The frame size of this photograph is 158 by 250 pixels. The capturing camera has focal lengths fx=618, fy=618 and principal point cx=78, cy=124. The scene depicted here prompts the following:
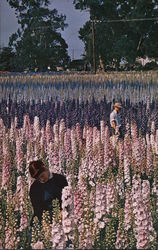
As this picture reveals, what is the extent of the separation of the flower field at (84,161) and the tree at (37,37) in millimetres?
29843

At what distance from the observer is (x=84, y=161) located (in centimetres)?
848

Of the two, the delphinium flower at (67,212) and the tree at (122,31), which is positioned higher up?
the tree at (122,31)

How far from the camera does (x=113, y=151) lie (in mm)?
9758

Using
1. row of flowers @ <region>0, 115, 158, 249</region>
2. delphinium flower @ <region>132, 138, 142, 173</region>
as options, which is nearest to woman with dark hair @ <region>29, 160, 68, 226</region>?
row of flowers @ <region>0, 115, 158, 249</region>

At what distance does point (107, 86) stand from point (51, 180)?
40.2 feet

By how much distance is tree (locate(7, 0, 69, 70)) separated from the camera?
5069cm

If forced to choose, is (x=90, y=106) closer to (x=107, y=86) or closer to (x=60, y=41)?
(x=107, y=86)

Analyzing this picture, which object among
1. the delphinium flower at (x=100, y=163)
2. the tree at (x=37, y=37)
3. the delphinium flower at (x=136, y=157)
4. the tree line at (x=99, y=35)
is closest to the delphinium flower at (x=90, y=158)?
the delphinium flower at (x=100, y=163)

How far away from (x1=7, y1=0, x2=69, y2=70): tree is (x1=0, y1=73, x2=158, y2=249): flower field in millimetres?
29843

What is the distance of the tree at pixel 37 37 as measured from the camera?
166 feet

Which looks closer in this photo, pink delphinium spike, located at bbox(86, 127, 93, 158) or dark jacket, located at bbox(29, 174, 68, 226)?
dark jacket, located at bbox(29, 174, 68, 226)

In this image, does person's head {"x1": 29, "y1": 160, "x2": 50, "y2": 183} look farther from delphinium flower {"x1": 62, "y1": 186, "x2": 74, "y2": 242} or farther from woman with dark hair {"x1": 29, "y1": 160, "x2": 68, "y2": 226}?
delphinium flower {"x1": 62, "y1": 186, "x2": 74, "y2": 242}

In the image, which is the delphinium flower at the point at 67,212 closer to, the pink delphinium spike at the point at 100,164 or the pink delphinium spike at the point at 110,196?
the pink delphinium spike at the point at 110,196

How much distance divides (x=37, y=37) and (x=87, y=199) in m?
45.1
